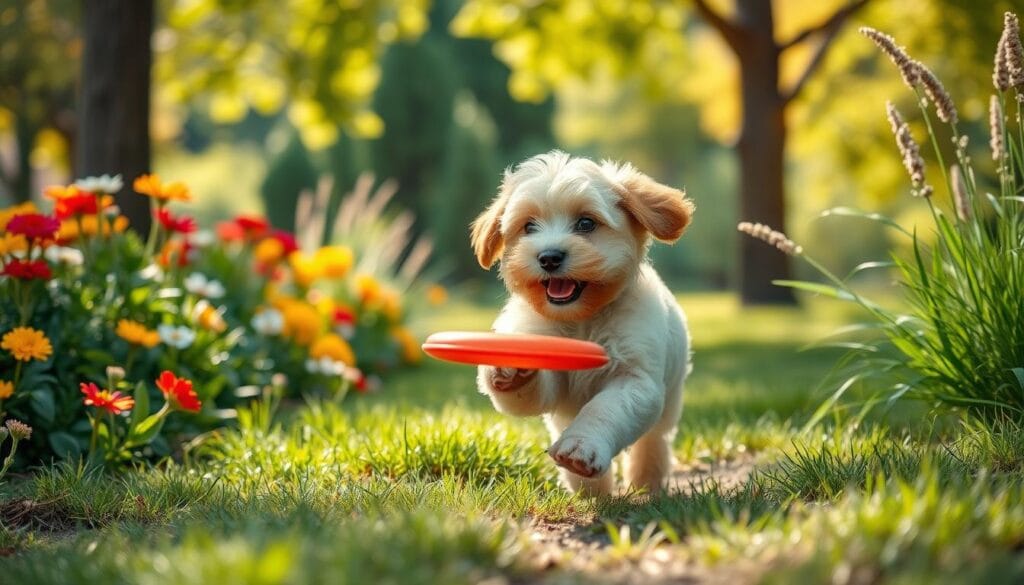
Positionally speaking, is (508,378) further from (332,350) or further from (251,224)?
(251,224)

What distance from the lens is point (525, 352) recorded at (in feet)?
11.2

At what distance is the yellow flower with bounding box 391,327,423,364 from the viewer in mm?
10383

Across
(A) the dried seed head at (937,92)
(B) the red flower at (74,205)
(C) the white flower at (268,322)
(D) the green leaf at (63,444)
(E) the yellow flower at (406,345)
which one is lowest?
(E) the yellow flower at (406,345)

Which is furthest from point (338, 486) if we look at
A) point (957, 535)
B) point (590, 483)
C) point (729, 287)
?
point (729, 287)

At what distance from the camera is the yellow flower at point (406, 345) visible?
34.1 ft

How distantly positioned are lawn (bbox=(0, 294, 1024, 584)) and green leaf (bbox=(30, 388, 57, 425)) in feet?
0.96

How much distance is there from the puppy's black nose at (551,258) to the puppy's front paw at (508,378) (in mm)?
392

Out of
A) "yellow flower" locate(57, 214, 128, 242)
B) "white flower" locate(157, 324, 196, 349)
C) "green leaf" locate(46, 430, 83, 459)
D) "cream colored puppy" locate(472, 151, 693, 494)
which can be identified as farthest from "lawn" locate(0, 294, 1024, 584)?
"yellow flower" locate(57, 214, 128, 242)

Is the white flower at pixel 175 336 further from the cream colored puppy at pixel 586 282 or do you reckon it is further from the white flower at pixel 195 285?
the cream colored puppy at pixel 586 282

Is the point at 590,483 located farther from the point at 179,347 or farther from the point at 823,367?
the point at 823,367

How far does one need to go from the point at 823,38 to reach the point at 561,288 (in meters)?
11.1

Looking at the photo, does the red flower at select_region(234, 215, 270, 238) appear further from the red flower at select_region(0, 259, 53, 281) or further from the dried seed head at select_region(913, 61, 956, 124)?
the dried seed head at select_region(913, 61, 956, 124)

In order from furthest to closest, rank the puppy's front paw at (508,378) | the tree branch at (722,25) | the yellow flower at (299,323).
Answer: the tree branch at (722,25), the yellow flower at (299,323), the puppy's front paw at (508,378)

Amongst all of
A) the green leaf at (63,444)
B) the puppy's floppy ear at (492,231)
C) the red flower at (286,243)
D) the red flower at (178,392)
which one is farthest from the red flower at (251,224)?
the puppy's floppy ear at (492,231)
